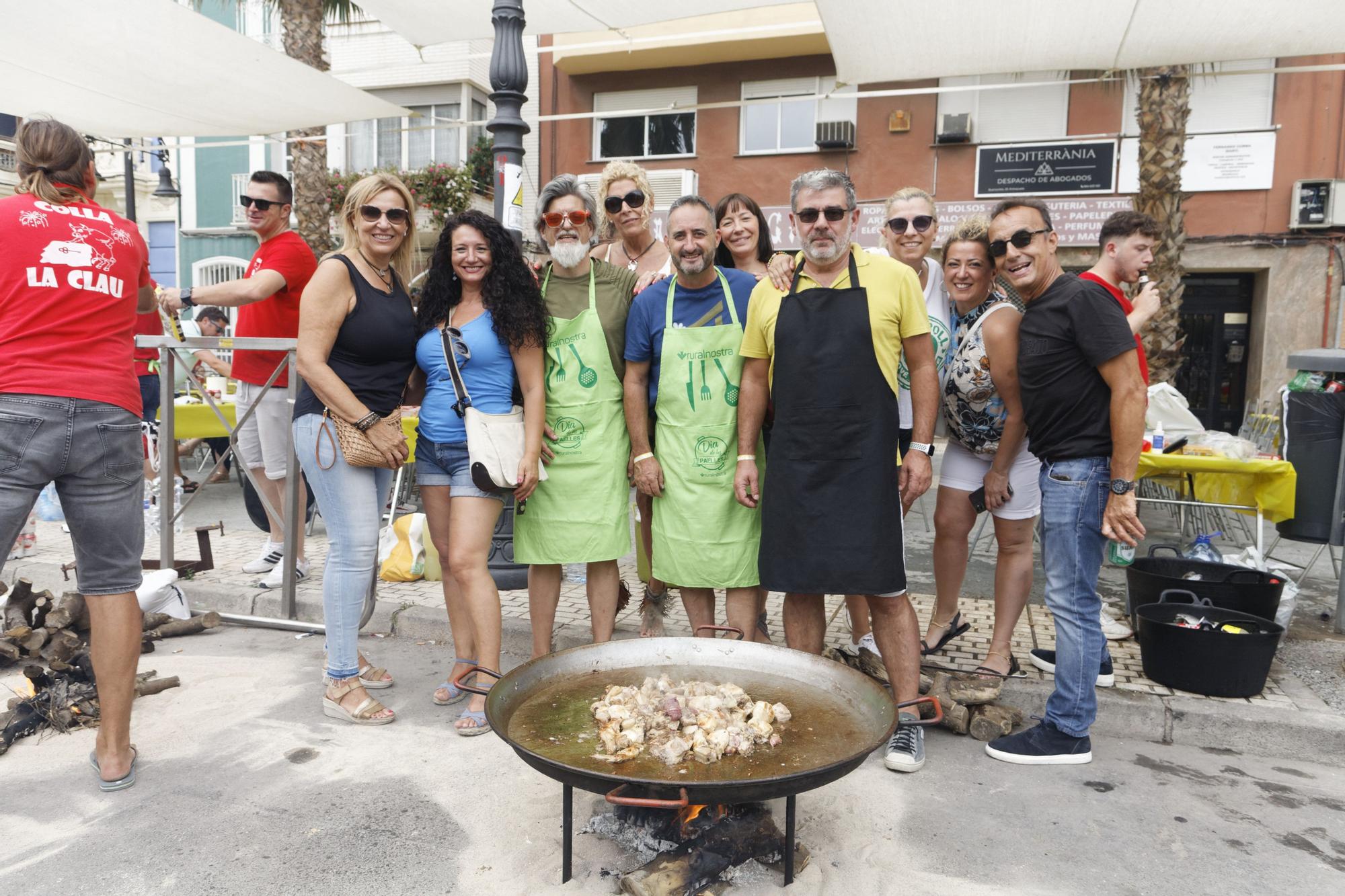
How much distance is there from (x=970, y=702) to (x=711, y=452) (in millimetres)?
1492

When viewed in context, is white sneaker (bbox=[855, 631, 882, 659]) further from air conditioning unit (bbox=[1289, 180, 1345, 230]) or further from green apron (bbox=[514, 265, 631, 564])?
air conditioning unit (bbox=[1289, 180, 1345, 230])

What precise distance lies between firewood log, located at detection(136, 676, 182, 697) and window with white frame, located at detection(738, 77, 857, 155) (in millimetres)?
13066

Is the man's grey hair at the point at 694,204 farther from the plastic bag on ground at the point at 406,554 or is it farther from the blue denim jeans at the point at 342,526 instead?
the plastic bag on ground at the point at 406,554

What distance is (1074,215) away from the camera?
1330cm

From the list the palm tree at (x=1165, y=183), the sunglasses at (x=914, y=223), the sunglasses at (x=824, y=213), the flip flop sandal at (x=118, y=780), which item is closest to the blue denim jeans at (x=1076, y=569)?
the sunglasses at (x=824, y=213)

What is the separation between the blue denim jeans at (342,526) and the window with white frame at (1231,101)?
12.9 meters

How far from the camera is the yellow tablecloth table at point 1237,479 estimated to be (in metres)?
5.15

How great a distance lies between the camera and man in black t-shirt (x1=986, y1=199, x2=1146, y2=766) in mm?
3037

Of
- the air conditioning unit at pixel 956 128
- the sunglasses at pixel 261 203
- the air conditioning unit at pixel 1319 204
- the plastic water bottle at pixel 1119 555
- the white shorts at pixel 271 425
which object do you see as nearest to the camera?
the sunglasses at pixel 261 203

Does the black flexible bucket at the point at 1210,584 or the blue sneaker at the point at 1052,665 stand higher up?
the black flexible bucket at the point at 1210,584

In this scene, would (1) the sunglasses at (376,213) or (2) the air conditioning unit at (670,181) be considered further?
(2) the air conditioning unit at (670,181)

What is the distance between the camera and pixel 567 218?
3.64 m

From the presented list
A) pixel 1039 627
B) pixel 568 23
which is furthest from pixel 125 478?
pixel 568 23

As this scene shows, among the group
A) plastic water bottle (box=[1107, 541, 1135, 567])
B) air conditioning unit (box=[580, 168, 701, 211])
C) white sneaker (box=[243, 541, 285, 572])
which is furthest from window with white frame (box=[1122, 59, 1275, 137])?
white sneaker (box=[243, 541, 285, 572])
